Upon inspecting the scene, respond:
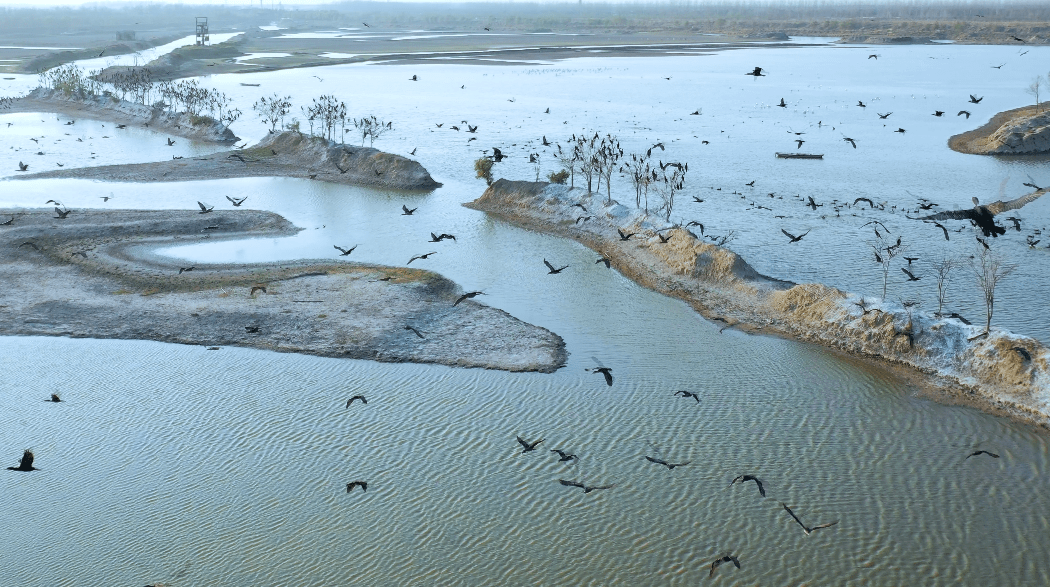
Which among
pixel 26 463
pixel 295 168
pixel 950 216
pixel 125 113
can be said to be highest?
pixel 950 216

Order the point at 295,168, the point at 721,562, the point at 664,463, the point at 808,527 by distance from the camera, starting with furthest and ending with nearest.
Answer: the point at 295,168, the point at 664,463, the point at 808,527, the point at 721,562

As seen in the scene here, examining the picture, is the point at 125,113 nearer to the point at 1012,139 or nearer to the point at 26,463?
the point at 26,463

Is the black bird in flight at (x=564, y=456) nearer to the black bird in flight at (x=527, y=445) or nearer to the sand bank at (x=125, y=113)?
the black bird in flight at (x=527, y=445)

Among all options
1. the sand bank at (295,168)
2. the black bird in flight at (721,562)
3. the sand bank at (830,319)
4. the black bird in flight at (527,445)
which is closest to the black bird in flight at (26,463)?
the black bird in flight at (527,445)

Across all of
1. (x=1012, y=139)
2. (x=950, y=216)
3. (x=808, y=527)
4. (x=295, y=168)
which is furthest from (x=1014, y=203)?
(x=295, y=168)

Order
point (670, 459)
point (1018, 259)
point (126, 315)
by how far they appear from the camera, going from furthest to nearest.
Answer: point (1018, 259) < point (126, 315) < point (670, 459)

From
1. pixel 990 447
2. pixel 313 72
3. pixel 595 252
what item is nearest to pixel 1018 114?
pixel 595 252

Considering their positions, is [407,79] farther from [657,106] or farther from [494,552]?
[494,552]
